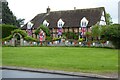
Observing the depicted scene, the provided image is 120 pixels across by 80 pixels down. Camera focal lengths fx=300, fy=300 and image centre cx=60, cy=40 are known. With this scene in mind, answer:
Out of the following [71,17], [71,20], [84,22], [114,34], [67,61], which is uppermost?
[71,17]

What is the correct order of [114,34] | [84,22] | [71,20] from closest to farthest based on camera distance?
[114,34] → [84,22] → [71,20]

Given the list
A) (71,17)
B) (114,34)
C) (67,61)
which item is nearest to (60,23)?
(71,17)

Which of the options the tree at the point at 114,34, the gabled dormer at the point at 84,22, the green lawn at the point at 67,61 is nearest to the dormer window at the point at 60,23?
the gabled dormer at the point at 84,22

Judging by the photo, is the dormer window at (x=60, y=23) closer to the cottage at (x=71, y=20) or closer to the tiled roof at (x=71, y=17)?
the cottage at (x=71, y=20)

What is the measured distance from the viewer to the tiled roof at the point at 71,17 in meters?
54.2

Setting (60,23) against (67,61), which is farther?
(60,23)

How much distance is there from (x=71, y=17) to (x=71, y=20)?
722mm

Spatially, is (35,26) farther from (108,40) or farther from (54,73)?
(54,73)

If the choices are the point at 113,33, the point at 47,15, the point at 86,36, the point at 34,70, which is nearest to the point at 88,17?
the point at 86,36

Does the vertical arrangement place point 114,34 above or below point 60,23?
below

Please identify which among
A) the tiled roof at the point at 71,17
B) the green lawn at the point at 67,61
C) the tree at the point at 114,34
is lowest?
the green lawn at the point at 67,61

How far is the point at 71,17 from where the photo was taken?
57.1 metres

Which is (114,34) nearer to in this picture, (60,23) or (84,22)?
(84,22)

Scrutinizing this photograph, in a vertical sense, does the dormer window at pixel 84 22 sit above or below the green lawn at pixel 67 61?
above
